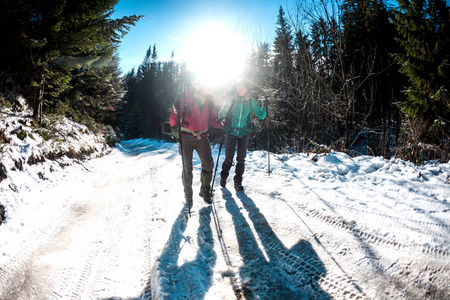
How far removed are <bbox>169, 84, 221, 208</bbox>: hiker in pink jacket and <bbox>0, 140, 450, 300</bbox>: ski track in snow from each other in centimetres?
46

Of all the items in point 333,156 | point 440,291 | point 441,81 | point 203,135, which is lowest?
point 440,291

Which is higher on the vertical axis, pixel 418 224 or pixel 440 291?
pixel 418 224

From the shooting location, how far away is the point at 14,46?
5938 mm

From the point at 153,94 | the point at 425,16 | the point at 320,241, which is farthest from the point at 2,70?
the point at 153,94

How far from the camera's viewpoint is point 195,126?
12.4 feet

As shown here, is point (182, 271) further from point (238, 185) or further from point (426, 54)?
point (426, 54)

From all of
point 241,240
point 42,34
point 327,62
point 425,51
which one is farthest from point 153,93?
point 241,240

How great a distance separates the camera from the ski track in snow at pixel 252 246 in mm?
1808

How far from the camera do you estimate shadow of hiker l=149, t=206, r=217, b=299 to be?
181cm

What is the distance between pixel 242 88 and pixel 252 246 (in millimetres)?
3140

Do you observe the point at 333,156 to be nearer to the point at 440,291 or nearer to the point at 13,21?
the point at 440,291

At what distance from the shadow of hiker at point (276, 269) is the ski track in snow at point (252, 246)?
0.03ft

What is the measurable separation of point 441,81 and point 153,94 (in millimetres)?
45652

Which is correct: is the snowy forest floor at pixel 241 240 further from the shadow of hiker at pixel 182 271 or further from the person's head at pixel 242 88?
the person's head at pixel 242 88
